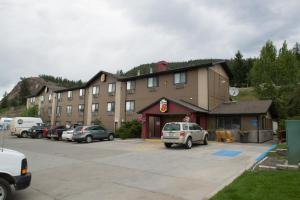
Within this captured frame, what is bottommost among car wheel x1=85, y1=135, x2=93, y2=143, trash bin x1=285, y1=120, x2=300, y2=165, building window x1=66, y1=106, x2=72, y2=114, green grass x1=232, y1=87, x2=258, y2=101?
car wheel x1=85, y1=135, x2=93, y2=143

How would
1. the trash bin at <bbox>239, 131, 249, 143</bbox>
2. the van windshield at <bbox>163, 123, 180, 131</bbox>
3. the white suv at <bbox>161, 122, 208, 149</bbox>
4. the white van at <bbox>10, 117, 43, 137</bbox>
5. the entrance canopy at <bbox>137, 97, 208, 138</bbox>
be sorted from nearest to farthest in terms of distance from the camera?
the white suv at <bbox>161, 122, 208, 149</bbox> < the van windshield at <bbox>163, 123, 180, 131</bbox> < the trash bin at <bbox>239, 131, 249, 143</bbox> < the entrance canopy at <bbox>137, 97, 208, 138</bbox> < the white van at <bbox>10, 117, 43, 137</bbox>

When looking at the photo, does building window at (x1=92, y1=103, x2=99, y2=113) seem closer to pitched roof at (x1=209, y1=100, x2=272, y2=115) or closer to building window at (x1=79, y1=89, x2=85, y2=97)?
building window at (x1=79, y1=89, x2=85, y2=97)

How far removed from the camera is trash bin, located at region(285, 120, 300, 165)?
944 centimetres

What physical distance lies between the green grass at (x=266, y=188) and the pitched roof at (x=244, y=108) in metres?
17.5

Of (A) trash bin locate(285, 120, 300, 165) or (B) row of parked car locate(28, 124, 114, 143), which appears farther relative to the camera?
(B) row of parked car locate(28, 124, 114, 143)

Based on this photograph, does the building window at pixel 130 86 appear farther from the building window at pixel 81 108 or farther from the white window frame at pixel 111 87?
the building window at pixel 81 108

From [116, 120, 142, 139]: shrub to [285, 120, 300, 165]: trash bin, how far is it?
2240 cm

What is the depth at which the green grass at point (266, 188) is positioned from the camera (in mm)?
6207

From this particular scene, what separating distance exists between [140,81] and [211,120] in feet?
36.0

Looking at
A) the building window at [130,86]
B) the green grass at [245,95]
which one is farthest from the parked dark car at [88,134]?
the green grass at [245,95]

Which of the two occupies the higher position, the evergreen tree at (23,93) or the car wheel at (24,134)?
the evergreen tree at (23,93)

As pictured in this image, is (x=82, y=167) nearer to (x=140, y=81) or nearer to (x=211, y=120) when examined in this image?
(x=211, y=120)

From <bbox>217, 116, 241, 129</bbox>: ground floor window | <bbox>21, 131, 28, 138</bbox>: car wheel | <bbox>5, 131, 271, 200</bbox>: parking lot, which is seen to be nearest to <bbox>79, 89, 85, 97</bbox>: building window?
<bbox>21, 131, 28, 138</bbox>: car wheel

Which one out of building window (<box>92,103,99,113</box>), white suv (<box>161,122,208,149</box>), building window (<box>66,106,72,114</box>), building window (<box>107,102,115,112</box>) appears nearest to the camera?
white suv (<box>161,122,208,149</box>)
